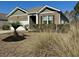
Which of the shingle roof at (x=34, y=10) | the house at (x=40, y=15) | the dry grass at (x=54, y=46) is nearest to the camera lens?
the dry grass at (x=54, y=46)

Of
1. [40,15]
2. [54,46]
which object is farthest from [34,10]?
[54,46]

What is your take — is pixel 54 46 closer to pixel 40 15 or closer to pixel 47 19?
pixel 47 19

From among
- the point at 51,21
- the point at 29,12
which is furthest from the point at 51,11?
the point at 29,12

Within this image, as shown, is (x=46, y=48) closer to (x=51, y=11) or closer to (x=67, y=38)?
(x=67, y=38)

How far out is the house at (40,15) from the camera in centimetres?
1817

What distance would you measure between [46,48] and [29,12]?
12436 millimetres

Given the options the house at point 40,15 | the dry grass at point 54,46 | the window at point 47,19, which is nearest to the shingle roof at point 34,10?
the house at point 40,15

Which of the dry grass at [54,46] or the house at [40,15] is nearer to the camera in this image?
the dry grass at [54,46]

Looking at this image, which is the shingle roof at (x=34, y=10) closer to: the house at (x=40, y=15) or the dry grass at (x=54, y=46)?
the house at (x=40, y=15)

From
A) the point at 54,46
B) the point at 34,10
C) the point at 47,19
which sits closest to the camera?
the point at 54,46

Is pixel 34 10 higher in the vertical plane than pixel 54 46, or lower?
higher

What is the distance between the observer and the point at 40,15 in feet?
61.9

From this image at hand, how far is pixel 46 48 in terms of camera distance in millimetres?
6246

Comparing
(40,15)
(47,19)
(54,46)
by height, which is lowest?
(54,46)
